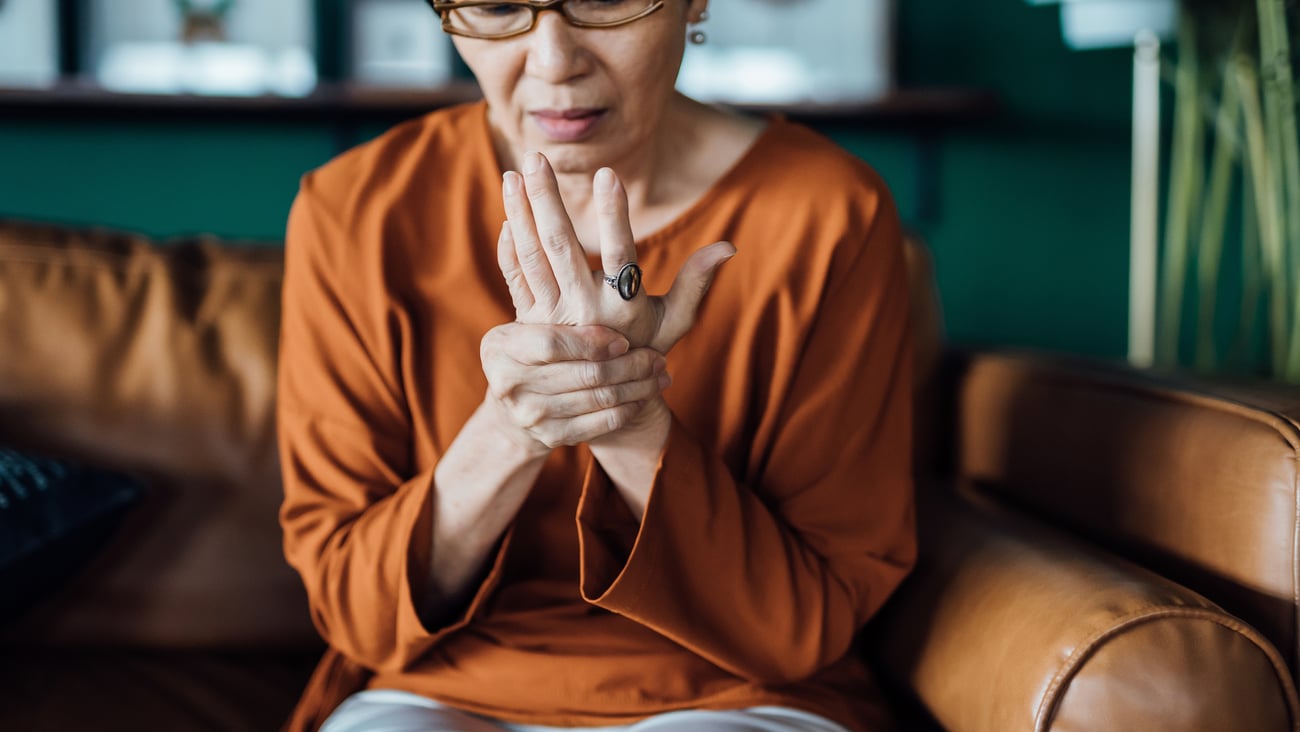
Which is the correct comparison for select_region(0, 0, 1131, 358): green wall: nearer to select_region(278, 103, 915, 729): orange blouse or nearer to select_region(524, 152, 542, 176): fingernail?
select_region(278, 103, 915, 729): orange blouse

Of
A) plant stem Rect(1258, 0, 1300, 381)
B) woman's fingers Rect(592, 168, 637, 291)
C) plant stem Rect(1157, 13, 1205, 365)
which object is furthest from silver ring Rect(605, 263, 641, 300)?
plant stem Rect(1157, 13, 1205, 365)

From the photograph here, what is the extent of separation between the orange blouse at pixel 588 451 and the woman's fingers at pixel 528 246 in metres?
0.23

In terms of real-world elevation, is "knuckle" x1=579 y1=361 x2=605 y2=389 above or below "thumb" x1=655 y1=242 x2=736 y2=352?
below

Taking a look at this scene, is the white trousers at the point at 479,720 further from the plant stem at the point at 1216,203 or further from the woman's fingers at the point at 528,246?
the plant stem at the point at 1216,203

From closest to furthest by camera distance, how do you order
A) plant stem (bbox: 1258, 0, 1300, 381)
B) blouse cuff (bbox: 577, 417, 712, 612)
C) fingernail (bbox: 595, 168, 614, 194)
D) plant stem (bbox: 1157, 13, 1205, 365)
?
1. fingernail (bbox: 595, 168, 614, 194)
2. blouse cuff (bbox: 577, 417, 712, 612)
3. plant stem (bbox: 1258, 0, 1300, 381)
4. plant stem (bbox: 1157, 13, 1205, 365)

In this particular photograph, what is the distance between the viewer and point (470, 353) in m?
1.00

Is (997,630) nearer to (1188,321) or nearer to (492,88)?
(492,88)

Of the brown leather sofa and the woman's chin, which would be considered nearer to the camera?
the brown leather sofa

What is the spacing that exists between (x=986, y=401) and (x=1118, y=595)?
63 centimetres

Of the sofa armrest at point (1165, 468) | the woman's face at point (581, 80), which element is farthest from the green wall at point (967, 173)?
the woman's face at point (581, 80)

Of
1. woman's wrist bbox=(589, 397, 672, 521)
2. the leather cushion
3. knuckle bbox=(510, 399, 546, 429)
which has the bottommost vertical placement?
the leather cushion

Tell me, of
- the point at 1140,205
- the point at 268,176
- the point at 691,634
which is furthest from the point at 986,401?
the point at 268,176

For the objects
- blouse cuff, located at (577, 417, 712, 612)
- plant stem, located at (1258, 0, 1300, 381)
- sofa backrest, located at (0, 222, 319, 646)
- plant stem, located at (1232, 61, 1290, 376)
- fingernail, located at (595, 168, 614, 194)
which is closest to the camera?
fingernail, located at (595, 168, 614, 194)

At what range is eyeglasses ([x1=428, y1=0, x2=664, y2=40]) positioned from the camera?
2.79 ft
